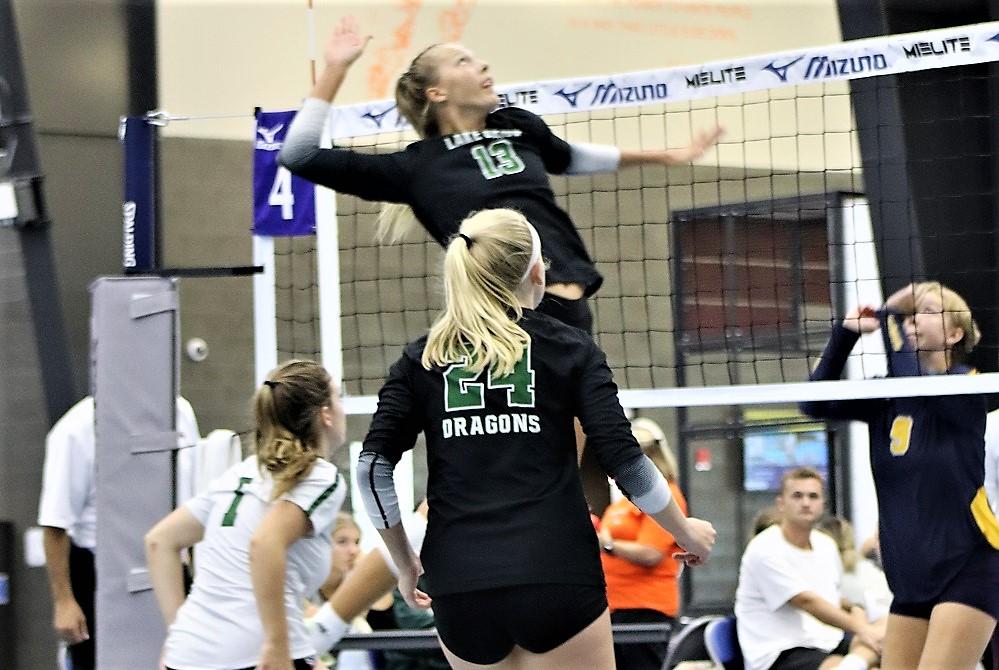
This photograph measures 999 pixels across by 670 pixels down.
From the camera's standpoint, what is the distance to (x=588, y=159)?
4406mm

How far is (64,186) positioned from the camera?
8.52 meters

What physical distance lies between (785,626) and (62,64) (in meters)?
5.48

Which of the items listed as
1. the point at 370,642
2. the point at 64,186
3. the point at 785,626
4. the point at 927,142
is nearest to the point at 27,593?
the point at 64,186

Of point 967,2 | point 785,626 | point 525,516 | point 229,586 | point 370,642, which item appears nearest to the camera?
point 525,516

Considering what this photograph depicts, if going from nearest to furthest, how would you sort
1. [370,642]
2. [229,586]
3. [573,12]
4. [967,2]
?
[229,586] → [370,642] → [967,2] → [573,12]

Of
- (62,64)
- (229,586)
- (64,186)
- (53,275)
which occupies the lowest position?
(229,586)

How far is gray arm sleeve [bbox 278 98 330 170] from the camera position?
3.94 meters

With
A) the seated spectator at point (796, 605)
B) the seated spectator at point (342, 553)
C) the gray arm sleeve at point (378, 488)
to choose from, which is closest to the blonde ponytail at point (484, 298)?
the gray arm sleeve at point (378, 488)

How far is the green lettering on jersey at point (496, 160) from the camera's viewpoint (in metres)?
3.94

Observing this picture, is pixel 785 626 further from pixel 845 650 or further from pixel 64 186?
pixel 64 186

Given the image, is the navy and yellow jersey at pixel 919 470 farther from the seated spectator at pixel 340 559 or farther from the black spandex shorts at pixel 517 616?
the seated spectator at pixel 340 559

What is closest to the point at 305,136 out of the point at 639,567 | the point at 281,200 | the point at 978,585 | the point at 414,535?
the point at 414,535

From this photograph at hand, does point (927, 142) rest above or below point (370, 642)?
above

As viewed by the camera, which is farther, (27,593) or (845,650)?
(27,593)
